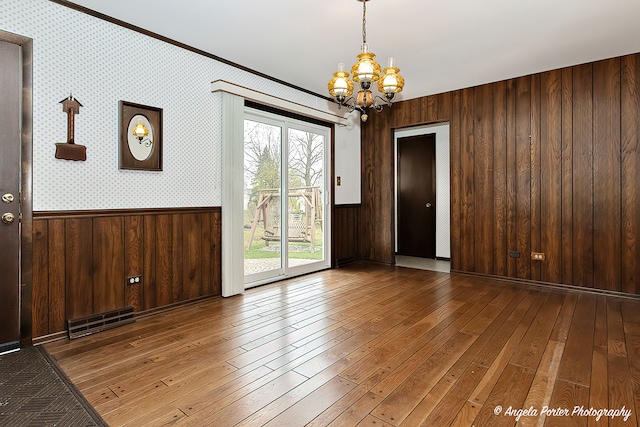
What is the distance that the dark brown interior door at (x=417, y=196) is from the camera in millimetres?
6422

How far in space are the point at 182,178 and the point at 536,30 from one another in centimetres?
369

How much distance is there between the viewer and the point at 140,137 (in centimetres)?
323

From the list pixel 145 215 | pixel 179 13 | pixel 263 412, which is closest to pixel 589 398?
pixel 263 412

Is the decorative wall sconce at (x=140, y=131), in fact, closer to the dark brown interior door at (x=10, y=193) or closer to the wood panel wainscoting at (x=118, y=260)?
the wood panel wainscoting at (x=118, y=260)

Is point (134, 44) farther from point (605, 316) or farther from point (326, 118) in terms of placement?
point (605, 316)

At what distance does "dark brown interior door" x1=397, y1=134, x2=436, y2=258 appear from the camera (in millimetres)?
6422

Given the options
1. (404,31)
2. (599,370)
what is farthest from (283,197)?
(599,370)

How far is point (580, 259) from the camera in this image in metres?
4.18

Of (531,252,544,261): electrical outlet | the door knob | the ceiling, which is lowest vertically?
(531,252,544,261): electrical outlet

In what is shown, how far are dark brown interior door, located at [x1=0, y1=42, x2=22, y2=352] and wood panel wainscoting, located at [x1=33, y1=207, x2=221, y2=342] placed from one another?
12 centimetres

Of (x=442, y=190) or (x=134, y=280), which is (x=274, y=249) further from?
(x=442, y=190)

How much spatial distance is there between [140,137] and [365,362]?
2.76 m

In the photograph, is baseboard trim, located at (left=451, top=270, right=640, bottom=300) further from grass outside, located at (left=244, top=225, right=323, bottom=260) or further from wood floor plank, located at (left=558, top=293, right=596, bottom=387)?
grass outside, located at (left=244, top=225, right=323, bottom=260)

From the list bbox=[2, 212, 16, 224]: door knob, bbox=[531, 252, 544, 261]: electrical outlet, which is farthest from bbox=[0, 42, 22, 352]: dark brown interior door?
bbox=[531, 252, 544, 261]: electrical outlet
